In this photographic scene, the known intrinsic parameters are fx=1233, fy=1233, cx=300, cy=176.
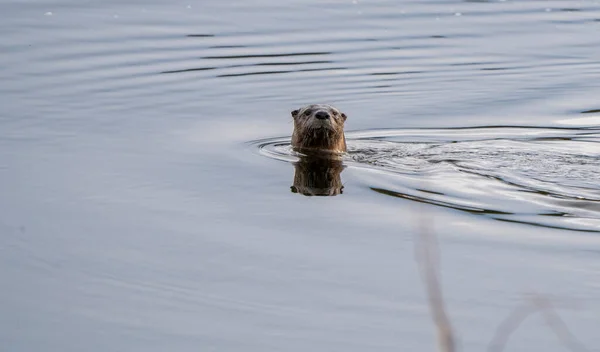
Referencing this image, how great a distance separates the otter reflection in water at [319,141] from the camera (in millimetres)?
10033

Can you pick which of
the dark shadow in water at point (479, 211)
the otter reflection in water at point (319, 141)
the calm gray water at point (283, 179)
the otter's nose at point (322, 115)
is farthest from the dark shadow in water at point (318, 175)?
the dark shadow in water at point (479, 211)

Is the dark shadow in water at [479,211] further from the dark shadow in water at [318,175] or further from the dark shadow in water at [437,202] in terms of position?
the dark shadow in water at [318,175]

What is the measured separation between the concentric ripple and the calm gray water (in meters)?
0.04

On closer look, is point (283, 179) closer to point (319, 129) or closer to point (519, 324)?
point (319, 129)

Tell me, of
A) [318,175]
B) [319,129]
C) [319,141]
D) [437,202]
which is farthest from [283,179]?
[437,202]

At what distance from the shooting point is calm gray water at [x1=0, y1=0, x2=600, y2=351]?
604 cm

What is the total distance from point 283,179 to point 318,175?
43cm

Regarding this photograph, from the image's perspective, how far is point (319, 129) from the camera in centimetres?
1052

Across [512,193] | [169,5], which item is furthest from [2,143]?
[169,5]

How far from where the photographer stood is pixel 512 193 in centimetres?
880

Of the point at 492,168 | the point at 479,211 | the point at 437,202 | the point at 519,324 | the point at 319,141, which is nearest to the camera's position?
the point at 519,324

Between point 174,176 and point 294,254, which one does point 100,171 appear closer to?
point 174,176

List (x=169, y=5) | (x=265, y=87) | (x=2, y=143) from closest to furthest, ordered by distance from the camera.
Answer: (x=2, y=143)
(x=265, y=87)
(x=169, y=5)

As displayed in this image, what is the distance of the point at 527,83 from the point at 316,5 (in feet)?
17.8
